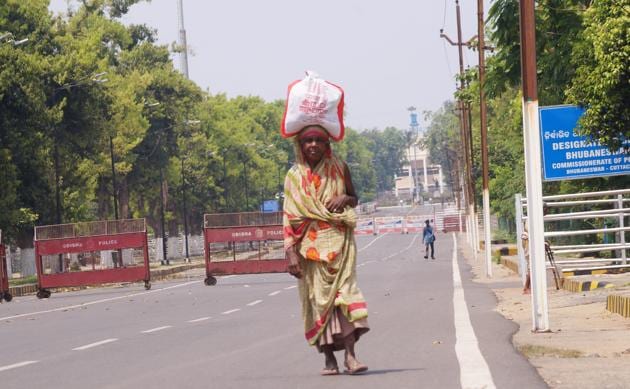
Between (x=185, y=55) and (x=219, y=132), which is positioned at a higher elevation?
(x=185, y=55)

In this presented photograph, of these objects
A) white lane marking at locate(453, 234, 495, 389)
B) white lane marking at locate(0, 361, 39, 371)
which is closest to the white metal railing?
white lane marking at locate(453, 234, 495, 389)

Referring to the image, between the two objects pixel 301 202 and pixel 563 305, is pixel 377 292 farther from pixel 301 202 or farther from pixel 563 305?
pixel 301 202

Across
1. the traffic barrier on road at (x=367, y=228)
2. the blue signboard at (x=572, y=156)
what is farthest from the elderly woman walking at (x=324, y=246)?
the traffic barrier on road at (x=367, y=228)

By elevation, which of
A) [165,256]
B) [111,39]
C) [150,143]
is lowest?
[165,256]

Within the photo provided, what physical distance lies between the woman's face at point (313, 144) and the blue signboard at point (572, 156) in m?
16.9

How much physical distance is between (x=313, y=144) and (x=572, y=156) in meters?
18.6

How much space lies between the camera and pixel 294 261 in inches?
401

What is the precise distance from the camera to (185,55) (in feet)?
473

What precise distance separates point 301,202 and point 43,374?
3.48 metres

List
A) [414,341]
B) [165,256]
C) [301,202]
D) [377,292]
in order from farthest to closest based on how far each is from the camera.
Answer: [165,256] → [377,292] → [414,341] → [301,202]

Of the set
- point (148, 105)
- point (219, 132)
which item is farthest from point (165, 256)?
point (219, 132)

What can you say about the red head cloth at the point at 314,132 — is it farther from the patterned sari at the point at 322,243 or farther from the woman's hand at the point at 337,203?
the woman's hand at the point at 337,203

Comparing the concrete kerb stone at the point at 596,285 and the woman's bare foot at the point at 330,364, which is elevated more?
the woman's bare foot at the point at 330,364

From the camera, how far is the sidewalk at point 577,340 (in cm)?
941
